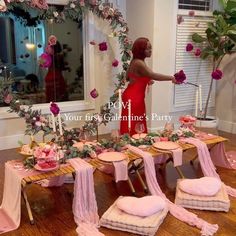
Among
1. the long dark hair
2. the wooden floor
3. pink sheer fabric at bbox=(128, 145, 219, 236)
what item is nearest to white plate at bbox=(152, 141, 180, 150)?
pink sheer fabric at bbox=(128, 145, 219, 236)

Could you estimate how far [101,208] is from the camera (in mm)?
2715

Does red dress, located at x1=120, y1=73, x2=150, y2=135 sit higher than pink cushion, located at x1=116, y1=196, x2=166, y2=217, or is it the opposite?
red dress, located at x1=120, y1=73, x2=150, y2=135

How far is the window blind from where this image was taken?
4.95 metres

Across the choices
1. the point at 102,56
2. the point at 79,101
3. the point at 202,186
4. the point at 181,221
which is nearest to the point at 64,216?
the point at 181,221

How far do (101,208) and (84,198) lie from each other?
279 millimetres

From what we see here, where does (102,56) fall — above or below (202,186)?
above

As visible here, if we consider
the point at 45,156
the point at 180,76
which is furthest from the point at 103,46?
the point at 45,156

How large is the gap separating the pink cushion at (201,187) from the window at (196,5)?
3100 millimetres

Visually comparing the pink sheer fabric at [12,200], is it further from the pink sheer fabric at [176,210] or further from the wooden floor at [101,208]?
the pink sheer fabric at [176,210]

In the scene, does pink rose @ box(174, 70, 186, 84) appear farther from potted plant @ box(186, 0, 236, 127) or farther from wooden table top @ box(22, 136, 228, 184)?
potted plant @ box(186, 0, 236, 127)

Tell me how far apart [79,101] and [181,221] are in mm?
2996

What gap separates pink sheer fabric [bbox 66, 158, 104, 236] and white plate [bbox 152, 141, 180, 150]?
737 mm

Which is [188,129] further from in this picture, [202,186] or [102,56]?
[102,56]

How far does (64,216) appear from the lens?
2.59 meters
